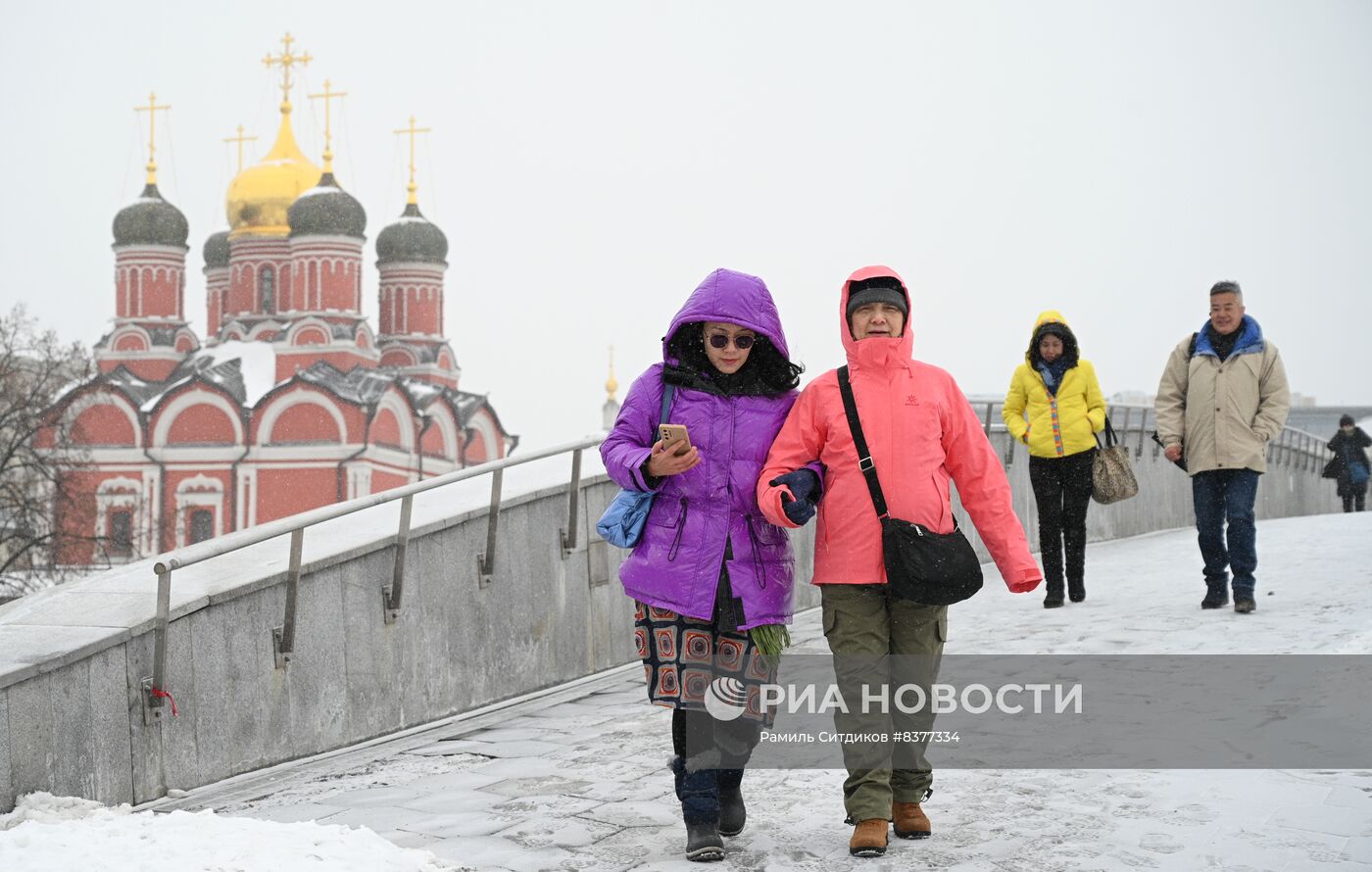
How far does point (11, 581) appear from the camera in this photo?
31562mm

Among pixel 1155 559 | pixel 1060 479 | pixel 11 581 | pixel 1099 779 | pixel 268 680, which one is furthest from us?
pixel 11 581

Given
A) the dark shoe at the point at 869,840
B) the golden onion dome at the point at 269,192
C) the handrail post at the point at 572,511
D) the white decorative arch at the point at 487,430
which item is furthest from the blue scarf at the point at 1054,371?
the golden onion dome at the point at 269,192

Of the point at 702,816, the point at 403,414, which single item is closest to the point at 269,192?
the point at 403,414

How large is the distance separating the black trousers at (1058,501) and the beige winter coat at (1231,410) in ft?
2.66

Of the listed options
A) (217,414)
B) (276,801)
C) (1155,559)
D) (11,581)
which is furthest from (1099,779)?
(217,414)

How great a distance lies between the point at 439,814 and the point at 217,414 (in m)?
51.5

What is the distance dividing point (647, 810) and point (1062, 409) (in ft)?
15.5

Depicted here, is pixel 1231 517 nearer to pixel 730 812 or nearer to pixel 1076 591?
pixel 1076 591

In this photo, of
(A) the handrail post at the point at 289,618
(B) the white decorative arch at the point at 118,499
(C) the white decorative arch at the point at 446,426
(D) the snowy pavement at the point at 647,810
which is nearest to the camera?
(D) the snowy pavement at the point at 647,810

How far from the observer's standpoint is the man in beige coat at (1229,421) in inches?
310

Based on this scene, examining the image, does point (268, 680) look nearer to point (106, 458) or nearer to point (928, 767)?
point (928, 767)

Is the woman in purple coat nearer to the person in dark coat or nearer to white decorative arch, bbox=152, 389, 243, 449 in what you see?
the person in dark coat

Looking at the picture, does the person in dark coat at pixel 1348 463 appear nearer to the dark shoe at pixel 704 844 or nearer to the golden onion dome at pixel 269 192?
the dark shoe at pixel 704 844

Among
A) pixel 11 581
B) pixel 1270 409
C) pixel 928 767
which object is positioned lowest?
pixel 11 581
